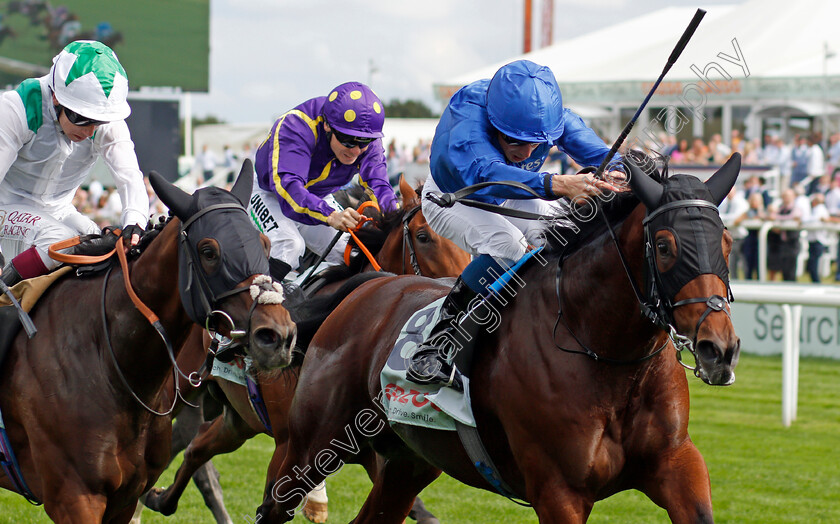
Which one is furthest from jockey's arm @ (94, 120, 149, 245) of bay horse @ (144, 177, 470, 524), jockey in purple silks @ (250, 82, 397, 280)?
jockey in purple silks @ (250, 82, 397, 280)

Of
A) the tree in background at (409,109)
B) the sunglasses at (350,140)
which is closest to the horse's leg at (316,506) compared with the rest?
the sunglasses at (350,140)

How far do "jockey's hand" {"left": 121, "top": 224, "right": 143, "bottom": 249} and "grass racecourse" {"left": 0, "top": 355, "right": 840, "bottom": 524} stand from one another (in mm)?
2267

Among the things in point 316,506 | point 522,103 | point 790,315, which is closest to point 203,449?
point 316,506

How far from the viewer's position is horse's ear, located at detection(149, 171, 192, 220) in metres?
3.50

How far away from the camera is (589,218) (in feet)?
12.2

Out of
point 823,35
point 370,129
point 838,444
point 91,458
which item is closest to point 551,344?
point 91,458

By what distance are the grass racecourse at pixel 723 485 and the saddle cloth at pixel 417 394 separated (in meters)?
1.62

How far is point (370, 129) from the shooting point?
5656 mm

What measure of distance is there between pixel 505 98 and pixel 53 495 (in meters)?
2.18

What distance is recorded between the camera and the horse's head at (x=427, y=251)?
565 cm

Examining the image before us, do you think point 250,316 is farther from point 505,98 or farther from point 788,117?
point 788,117

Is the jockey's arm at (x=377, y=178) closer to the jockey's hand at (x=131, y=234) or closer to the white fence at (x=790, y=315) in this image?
the jockey's hand at (x=131, y=234)

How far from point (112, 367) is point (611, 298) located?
5.94 ft

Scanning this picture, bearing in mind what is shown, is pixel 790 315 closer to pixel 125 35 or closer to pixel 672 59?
pixel 672 59
